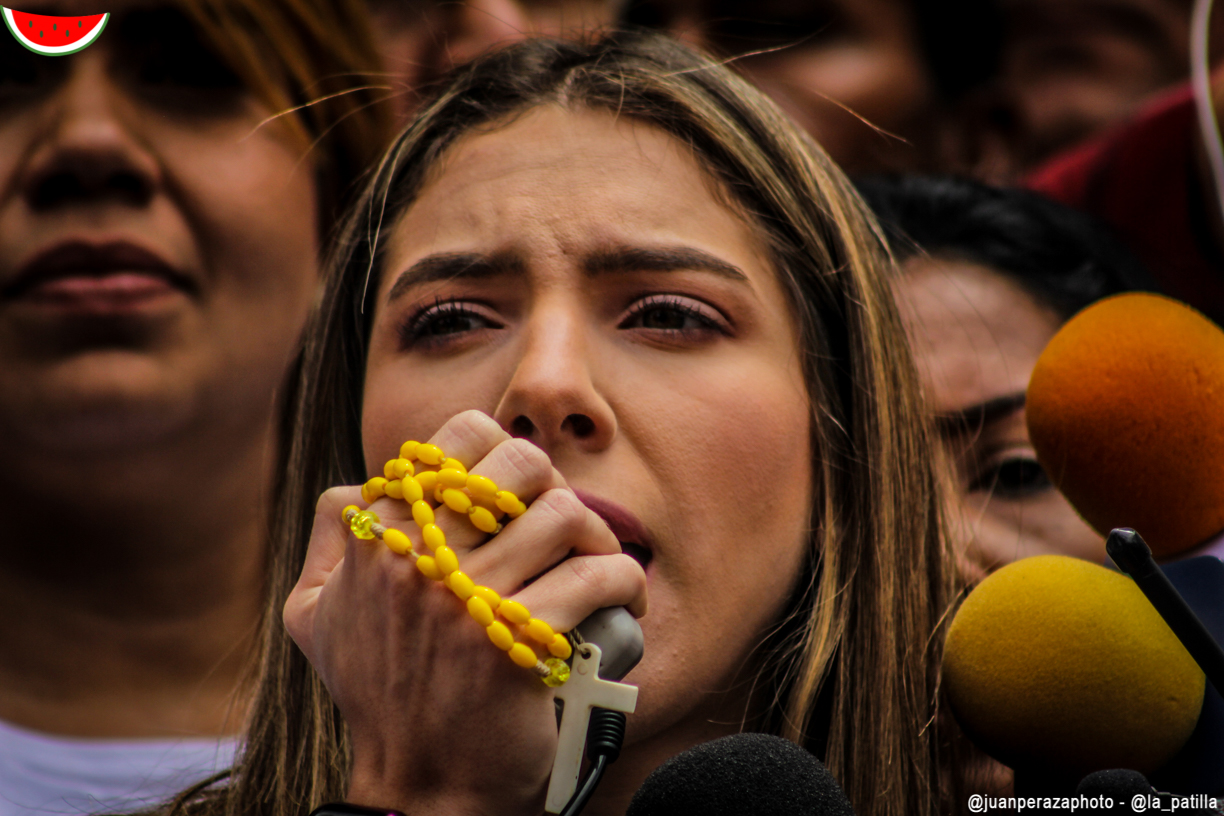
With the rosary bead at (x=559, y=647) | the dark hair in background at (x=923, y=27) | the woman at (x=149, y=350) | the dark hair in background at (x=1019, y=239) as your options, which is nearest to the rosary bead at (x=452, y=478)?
the rosary bead at (x=559, y=647)

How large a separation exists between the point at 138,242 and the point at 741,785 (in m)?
1.78

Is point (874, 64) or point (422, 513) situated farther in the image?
point (874, 64)

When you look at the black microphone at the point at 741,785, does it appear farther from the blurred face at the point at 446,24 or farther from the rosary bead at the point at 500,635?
the blurred face at the point at 446,24

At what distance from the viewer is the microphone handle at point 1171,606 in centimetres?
124

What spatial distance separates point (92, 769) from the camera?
247 cm

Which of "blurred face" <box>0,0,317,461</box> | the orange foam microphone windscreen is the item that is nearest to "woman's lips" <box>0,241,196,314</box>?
"blurred face" <box>0,0,317,461</box>

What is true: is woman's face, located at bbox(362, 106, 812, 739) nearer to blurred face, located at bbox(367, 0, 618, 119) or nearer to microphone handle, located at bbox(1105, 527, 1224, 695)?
microphone handle, located at bbox(1105, 527, 1224, 695)

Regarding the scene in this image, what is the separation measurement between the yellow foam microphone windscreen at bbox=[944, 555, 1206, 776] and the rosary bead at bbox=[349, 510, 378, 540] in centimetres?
68

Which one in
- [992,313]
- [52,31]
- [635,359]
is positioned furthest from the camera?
[992,313]

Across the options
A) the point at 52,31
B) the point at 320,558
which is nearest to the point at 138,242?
the point at 52,31

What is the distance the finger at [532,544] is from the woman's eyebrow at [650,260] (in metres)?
0.47

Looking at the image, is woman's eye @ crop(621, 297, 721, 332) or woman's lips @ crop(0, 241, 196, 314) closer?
woman's eye @ crop(621, 297, 721, 332)

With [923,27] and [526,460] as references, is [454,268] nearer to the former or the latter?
[526,460]

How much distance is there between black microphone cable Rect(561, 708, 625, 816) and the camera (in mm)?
1337
